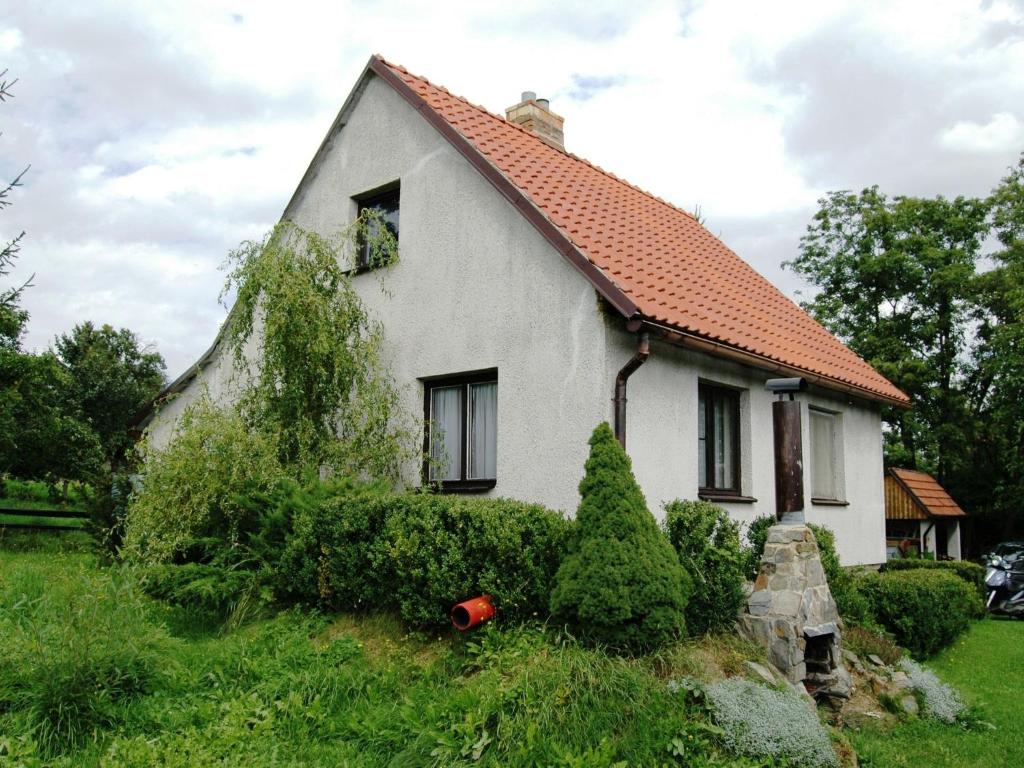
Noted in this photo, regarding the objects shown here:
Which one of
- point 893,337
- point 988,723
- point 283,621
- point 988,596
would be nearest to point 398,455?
point 283,621

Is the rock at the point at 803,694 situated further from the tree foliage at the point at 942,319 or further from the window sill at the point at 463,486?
the tree foliage at the point at 942,319

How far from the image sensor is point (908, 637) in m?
10.7

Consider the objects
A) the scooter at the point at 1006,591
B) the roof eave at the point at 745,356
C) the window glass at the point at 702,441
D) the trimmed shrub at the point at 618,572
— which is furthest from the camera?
the scooter at the point at 1006,591

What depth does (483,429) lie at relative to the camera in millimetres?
9703

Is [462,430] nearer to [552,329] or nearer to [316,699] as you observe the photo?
[552,329]

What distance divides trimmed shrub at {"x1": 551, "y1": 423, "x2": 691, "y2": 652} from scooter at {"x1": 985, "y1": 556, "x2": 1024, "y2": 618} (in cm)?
1166

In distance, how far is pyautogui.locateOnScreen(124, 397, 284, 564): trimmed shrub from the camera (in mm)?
8633

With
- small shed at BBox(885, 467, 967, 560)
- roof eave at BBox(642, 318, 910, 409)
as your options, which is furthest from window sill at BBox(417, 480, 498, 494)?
small shed at BBox(885, 467, 967, 560)

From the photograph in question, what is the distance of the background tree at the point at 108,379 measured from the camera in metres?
26.8

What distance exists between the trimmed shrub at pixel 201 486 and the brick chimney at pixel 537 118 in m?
7.14

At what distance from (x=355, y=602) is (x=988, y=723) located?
5.99m

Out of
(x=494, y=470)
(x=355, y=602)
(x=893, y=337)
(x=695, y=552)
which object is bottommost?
(x=355, y=602)

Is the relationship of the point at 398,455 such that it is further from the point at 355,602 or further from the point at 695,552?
the point at 695,552

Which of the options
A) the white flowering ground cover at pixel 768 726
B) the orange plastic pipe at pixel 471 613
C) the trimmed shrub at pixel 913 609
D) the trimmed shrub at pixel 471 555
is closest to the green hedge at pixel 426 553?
the trimmed shrub at pixel 471 555
